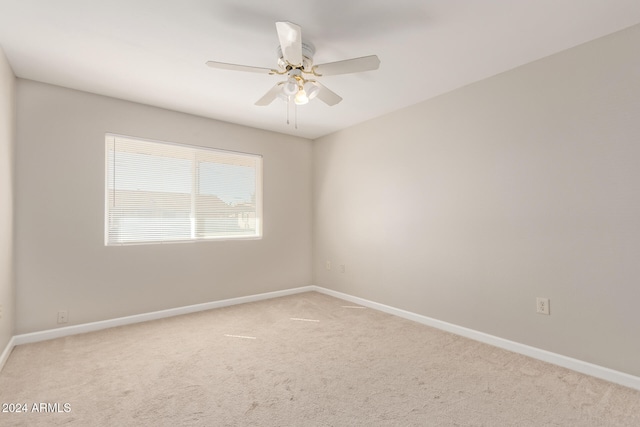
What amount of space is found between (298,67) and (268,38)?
1.03ft

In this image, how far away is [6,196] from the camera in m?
2.45

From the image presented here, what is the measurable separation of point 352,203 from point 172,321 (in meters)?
2.58

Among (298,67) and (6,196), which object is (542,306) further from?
(6,196)

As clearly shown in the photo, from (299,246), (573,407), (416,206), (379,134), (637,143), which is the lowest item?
(573,407)

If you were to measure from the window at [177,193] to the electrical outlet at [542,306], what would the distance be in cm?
323

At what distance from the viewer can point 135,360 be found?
2410 mm

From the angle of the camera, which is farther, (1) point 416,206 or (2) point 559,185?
(1) point 416,206

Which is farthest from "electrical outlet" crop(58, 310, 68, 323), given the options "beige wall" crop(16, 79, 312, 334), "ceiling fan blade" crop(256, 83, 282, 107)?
"ceiling fan blade" crop(256, 83, 282, 107)

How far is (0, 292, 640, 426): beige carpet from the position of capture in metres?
1.73

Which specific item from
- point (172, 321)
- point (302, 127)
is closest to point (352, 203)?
point (302, 127)

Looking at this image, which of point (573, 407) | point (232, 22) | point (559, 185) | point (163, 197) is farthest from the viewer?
point (163, 197)

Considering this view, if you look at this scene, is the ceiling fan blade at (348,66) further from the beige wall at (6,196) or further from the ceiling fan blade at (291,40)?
the beige wall at (6,196)

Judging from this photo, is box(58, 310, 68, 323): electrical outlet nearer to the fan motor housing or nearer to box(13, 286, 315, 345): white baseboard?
box(13, 286, 315, 345): white baseboard

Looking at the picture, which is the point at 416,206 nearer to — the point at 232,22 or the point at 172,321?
the point at 232,22
